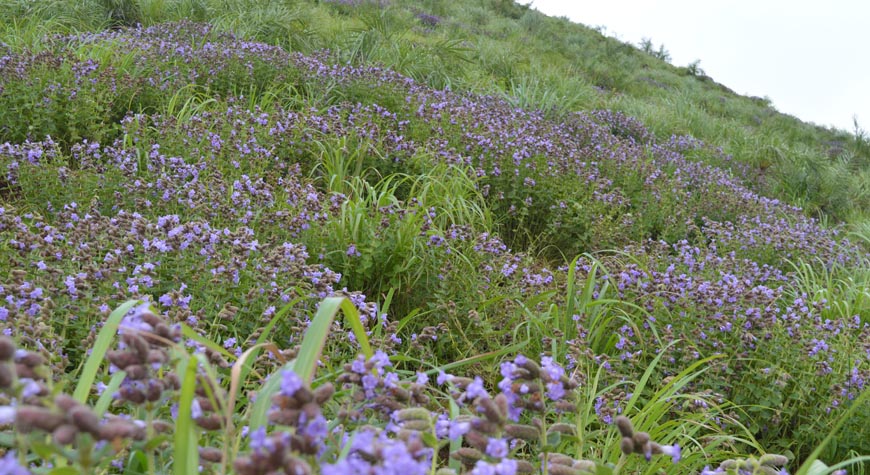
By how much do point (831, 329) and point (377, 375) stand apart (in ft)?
9.03

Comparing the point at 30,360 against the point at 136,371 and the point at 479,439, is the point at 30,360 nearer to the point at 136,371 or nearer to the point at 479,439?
the point at 136,371

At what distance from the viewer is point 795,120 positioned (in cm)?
1617

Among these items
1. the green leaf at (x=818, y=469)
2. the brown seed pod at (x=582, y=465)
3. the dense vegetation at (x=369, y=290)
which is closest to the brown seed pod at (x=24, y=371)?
the dense vegetation at (x=369, y=290)

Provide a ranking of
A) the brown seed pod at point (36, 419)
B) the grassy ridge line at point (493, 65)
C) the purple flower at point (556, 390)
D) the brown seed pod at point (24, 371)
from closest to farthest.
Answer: the brown seed pod at point (36, 419) → the brown seed pod at point (24, 371) → the purple flower at point (556, 390) → the grassy ridge line at point (493, 65)

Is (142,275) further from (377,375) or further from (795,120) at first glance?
(795,120)

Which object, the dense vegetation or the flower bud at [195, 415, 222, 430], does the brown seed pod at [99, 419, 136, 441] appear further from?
the flower bud at [195, 415, 222, 430]

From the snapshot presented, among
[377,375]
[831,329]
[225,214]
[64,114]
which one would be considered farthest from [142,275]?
[831,329]

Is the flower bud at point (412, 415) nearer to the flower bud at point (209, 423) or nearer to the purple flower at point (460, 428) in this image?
→ the purple flower at point (460, 428)

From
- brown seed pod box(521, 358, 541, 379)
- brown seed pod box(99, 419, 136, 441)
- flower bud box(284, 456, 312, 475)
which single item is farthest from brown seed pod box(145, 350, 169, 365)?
brown seed pod box(521, 358, 541, 379)

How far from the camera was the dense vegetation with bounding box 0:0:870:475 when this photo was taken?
1.05 meters

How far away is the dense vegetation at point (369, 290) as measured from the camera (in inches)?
41.4

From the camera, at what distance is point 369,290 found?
316 cm

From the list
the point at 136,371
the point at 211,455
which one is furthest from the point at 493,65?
the point at 136,371

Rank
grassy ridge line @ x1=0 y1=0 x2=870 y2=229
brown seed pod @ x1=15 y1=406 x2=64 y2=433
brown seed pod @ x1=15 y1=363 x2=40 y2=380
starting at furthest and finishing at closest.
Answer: grassy ridge line @ x1=0 y1=0 x2=870 y2=229
brown seed pod @ x1=15 y1=363 x2=40 y2=380
brown seed pod @ x1=15 y1=406 x2=64 y2=433
